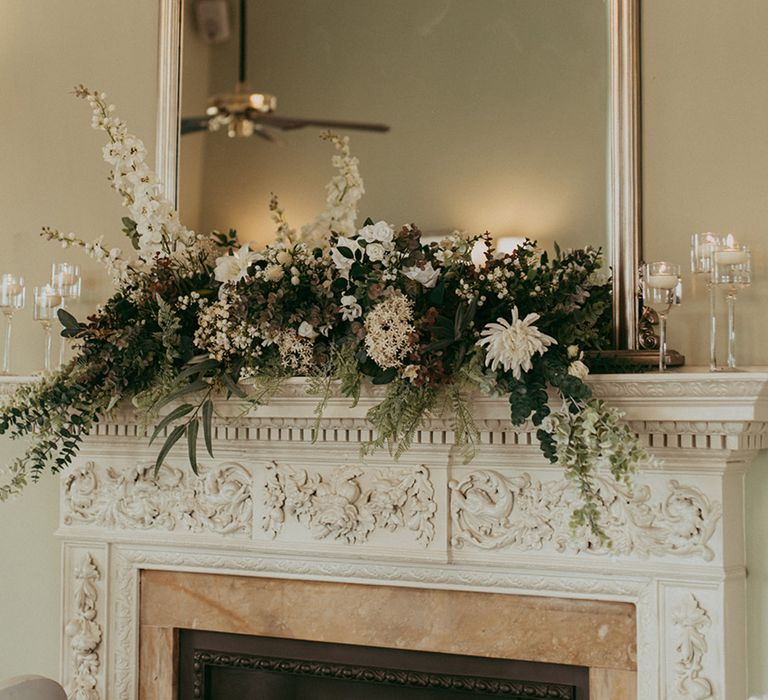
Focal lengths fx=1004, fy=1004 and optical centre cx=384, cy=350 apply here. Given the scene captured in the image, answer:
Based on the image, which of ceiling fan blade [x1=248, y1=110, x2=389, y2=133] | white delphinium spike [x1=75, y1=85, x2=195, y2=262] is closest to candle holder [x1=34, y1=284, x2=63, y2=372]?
white delphinium spike [x1=75, y1=85, x2=195, y2=262]

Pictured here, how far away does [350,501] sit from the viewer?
7.68ft

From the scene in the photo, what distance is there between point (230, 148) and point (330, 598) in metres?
1.20

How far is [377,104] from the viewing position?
251cm

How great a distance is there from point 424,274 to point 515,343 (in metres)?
0.28

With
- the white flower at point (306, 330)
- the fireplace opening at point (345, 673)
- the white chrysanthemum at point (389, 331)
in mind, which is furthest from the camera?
the fireplace opening at point (345, 673)

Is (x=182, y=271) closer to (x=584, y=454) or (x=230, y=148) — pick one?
(x=230, y=148)

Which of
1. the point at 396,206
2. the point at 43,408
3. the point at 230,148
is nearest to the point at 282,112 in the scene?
the point at 230,148

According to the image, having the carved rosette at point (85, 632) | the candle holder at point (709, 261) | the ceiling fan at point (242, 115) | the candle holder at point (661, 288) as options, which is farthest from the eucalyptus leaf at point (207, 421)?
the candle holder at point (709, 261)

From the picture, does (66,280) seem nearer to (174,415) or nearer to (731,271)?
(174,415)

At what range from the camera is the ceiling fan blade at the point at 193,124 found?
271 cm

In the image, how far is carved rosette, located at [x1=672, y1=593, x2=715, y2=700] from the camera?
2057 mm

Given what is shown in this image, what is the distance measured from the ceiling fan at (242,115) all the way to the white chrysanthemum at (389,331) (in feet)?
2.37

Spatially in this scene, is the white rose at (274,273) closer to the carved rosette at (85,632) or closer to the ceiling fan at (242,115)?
the ceiling fan at (242,115)

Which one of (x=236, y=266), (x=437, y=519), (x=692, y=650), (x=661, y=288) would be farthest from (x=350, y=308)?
(x=692, y=650)
